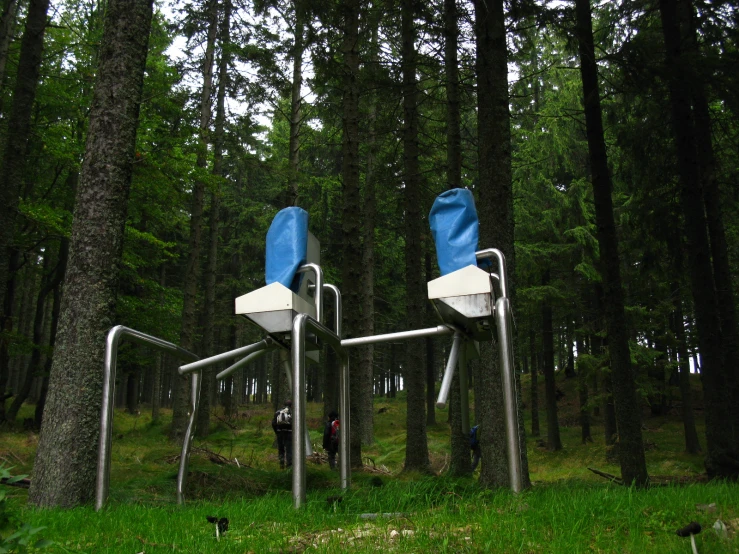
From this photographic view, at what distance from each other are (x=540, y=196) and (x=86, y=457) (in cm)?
1906

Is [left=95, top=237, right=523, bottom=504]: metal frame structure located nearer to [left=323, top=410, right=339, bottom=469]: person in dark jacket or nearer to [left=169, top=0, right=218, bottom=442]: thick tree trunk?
[left=323, top=410, right=339, bottom=469]: person in dark jacket

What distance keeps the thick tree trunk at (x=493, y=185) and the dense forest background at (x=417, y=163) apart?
1.4 inches

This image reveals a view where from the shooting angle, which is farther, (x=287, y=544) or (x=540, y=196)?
(x=540, y=196)

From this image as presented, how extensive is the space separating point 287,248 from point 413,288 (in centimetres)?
840

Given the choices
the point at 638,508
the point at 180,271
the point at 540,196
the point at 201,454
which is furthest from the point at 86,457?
the point at 180,271

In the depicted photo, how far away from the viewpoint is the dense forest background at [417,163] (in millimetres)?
9570

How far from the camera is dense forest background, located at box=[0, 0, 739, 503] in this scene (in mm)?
9570

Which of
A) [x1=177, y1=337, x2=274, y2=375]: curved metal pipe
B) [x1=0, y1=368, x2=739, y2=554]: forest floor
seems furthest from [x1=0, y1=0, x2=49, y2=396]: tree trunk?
[x1=177, y1=337, x2=274, y2=375]: curved metal pipe

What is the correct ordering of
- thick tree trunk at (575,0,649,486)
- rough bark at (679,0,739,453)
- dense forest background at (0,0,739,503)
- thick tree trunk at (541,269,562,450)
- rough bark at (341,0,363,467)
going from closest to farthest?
1. thick tree trunk at (575,0,649,486)
2. dense forest background at (0,0,739,503)
3. rough bark at (679,0,739,453)
4. rough bark at (341,0,363,467)
5. thick tree trunk at (541,269,562,450)

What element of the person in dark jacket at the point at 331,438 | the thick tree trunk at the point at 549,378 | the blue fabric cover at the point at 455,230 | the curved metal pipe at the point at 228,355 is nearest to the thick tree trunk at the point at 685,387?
the thick tree trunk at the point at 549,378

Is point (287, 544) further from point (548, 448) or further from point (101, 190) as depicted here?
point (548, 448)

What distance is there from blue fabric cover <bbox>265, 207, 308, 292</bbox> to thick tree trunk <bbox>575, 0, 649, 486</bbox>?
5676 mm

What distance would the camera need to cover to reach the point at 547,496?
15.0 feet

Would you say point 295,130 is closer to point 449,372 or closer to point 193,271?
point 193,271
